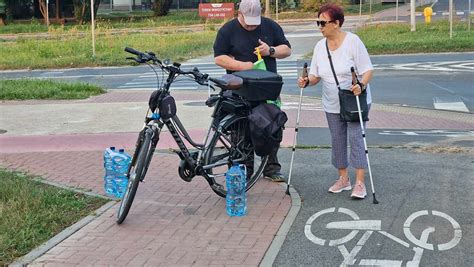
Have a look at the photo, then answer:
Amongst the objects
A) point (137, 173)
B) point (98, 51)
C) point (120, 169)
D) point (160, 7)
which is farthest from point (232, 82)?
point (160, 7)

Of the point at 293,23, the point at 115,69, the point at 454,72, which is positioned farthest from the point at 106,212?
the point at 293,23

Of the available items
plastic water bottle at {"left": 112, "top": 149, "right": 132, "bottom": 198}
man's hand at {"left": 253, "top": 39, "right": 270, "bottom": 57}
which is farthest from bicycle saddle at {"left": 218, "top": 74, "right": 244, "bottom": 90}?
plastic water bottle at {"left": 112, "top": 149, "right": 132, "bottom": 198}

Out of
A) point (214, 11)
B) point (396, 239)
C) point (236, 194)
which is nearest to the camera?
point (396, 239)

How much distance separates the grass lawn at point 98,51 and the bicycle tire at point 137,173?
1906cm

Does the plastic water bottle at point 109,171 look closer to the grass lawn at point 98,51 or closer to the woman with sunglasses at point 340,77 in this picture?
the woman with sunglasses at point 340,77

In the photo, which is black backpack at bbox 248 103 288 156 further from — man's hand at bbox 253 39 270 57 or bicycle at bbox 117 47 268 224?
man's hand at bbox 253 39 270 57

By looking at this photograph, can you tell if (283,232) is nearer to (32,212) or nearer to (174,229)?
(174,229)

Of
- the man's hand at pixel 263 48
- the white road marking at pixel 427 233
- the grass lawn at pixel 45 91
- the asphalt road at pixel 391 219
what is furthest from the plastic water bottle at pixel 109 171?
the grass lawn at pixel 45 91

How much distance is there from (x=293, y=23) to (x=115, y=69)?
25382mm

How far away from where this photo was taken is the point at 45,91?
16078 millimetres

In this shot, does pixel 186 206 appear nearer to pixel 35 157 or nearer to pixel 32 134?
pixel 35 157

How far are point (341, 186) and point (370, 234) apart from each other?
1361 mm

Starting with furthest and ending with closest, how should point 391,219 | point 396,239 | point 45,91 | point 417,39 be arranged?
1. point 417,39
2. point 45,91
3. point 391,219
4. point 396,239

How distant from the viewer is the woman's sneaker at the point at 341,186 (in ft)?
23.0
